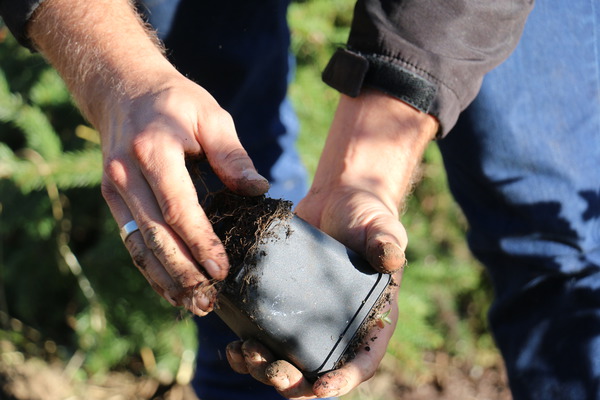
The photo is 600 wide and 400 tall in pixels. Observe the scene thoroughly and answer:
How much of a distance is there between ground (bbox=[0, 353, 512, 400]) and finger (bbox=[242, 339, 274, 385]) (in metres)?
1.48

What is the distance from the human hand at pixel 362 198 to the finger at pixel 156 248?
224 mm

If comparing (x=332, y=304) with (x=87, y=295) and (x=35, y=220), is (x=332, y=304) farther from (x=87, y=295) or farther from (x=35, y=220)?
(x=35, y=220)

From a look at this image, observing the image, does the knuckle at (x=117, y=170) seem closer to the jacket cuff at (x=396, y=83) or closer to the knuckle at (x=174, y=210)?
the knuckle at (x=174, y=210)

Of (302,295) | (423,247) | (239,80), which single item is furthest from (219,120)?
(423,247)

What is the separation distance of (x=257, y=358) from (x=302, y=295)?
18 cm

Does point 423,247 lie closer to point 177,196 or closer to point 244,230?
point 244,230

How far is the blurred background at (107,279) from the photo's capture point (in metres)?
2.60

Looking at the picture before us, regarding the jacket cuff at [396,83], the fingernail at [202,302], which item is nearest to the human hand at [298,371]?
the fingernail at [202,302]

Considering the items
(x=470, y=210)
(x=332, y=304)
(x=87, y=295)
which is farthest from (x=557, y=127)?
(x=87, y=295)

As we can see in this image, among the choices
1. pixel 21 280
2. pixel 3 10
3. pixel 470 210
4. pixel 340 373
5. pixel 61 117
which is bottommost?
pixel 21 280

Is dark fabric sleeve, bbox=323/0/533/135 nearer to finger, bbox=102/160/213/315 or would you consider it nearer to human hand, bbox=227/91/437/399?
human hand, bbox=227/91/437/399

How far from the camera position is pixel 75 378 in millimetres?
2744

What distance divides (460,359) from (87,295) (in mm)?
1893

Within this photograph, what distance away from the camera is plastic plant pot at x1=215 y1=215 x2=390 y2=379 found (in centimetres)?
128
